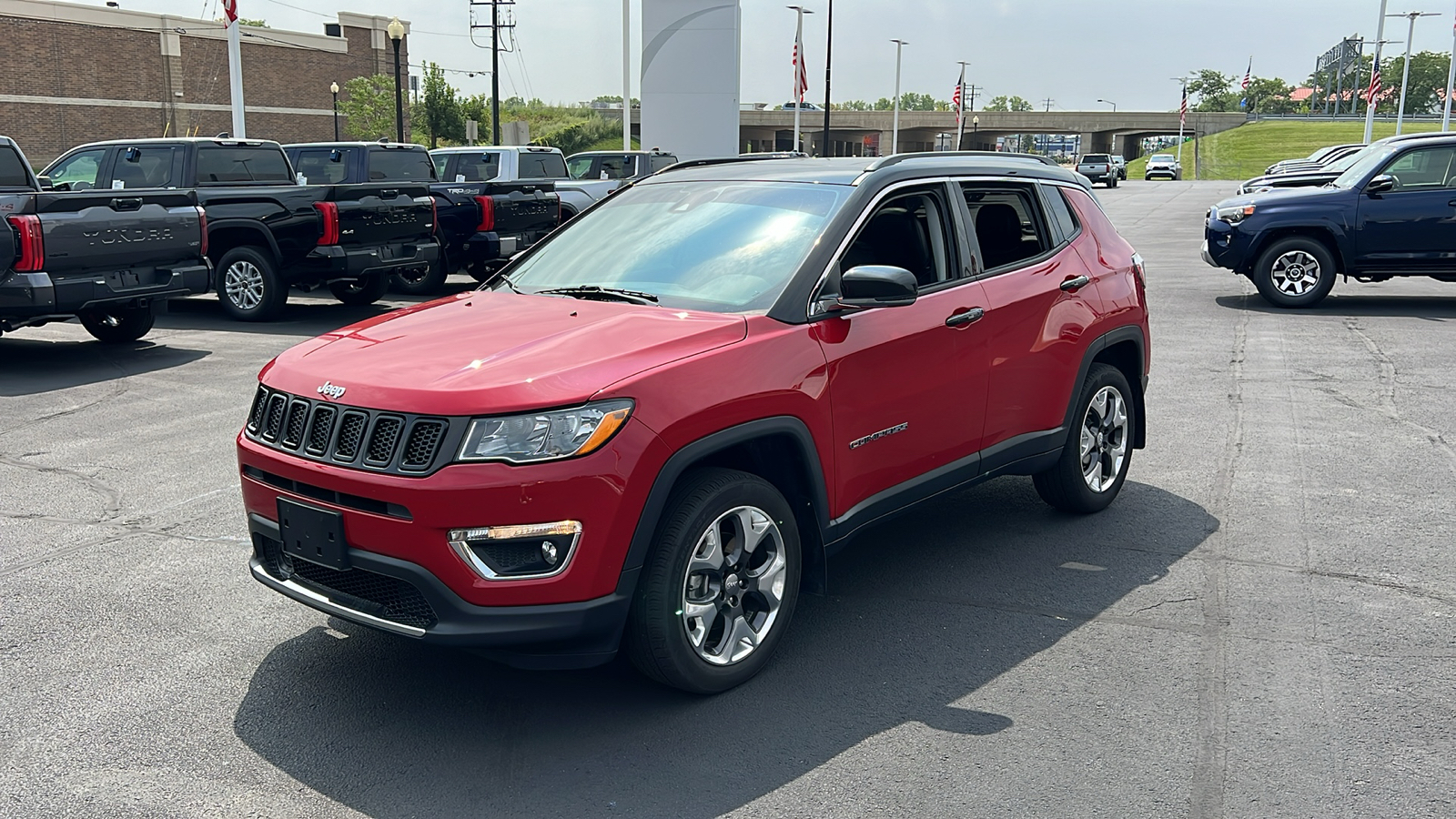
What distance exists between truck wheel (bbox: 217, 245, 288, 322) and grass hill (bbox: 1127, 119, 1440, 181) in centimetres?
6978

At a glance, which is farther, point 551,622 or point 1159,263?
point 1159,263

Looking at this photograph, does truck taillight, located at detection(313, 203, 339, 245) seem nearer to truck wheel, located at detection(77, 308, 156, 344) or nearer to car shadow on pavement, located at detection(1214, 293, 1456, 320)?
truck wheel, located at detection(77, 308, 156, 344)

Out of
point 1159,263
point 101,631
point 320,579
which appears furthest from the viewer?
point 1159,263

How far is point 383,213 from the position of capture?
45.0 ft

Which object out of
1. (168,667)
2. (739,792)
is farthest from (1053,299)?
(168,667)

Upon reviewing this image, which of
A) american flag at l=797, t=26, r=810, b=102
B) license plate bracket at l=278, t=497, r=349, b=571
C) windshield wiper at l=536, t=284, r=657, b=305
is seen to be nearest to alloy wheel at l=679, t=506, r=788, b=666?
windshield wiper at l=536, t=284, r=657, b=305

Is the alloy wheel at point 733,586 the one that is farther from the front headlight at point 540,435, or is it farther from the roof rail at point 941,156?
the roof rail at point 941,156

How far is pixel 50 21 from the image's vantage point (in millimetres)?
58562

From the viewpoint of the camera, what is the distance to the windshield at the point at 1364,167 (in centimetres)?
1391

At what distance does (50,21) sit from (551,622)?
66.7m

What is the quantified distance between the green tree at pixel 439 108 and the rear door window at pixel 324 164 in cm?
5609

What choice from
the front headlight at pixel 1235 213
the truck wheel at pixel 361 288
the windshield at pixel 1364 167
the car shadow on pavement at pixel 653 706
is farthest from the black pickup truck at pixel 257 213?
the windshield at pixel 1364 167

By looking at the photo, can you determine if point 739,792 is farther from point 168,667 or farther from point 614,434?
point 168,667

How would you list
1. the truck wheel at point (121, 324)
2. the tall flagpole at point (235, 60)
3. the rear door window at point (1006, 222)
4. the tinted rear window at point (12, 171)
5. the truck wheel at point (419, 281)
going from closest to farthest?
the rear door window at point (1006, 222) → the tinted rear window at point (12, 171) → the truck wheel at point (121, 324) → the truck wheel at point (419, 281) → the tall flagpole at point (235, 60)
